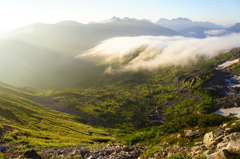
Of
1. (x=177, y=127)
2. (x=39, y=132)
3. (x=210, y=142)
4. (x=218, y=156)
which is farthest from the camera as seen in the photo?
(x=39, y=132)

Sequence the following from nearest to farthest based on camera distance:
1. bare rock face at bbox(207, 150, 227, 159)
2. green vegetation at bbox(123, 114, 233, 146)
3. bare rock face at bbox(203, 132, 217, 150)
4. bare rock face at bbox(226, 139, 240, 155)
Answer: bare rock face at bbox(207, 150, 227, 159)
bare rock face at bbox(226, 139, 240, 155)
bare rock face at bbox(203, 132, 217, 150)
green vegetation at bbox(123, 114, 233, 146)

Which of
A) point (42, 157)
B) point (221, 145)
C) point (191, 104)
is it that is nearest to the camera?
point (221, 145)

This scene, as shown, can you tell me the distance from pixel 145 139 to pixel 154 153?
11.0m

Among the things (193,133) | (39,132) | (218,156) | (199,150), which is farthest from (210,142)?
(39,132)

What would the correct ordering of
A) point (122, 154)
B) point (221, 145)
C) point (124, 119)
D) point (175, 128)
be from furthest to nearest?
point (124, 119)
point (175, 128)
point (122, 154)
point (221, 145)

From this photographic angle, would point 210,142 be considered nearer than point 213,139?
Yes

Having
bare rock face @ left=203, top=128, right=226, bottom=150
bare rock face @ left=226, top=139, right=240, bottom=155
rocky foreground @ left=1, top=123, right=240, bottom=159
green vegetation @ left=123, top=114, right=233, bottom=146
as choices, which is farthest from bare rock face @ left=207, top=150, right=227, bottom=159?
green vegetation @ left=123, top=114, right=233, bottom=146

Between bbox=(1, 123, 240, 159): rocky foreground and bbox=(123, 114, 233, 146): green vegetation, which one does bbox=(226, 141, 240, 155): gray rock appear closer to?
bbox=(1, 123, 240, 159): rocky foreground

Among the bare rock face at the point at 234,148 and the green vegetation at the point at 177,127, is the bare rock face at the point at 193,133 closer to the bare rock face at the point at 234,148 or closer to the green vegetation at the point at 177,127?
the green vegetation at the point at 177,127

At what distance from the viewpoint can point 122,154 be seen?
89.2 feet

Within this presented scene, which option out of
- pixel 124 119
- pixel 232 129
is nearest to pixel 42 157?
pixel 232 129

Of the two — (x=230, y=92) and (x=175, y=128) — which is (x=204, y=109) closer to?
(x=230, y=92)

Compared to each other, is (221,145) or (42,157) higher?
(221,145)

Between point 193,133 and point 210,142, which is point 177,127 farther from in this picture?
point 210,142
